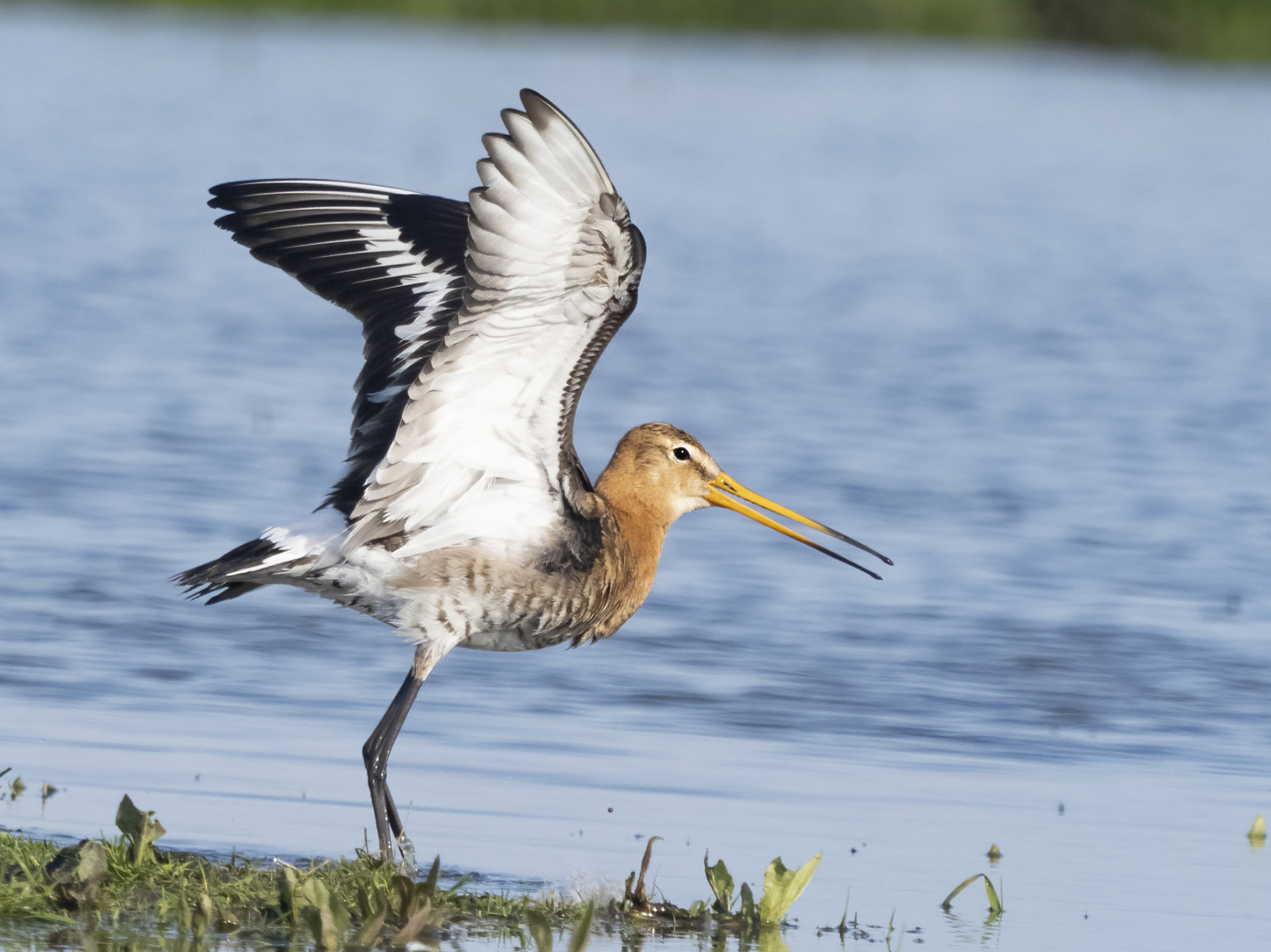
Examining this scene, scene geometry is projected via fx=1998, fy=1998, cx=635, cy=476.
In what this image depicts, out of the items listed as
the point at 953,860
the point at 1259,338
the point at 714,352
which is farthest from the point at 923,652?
the point at 1259,338

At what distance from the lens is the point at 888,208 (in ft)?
71.3

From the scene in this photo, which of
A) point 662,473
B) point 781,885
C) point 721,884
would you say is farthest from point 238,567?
point 781,885

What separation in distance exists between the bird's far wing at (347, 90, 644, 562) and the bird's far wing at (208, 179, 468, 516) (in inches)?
15.0

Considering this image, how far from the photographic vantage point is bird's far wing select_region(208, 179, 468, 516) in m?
5.80

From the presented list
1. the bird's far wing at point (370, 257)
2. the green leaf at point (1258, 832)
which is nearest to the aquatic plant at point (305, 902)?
the bird's far wing at point (370, 257)

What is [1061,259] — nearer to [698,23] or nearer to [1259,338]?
[1259,338]

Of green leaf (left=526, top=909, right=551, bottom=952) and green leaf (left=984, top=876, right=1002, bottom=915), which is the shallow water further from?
green leaf (left=526, top=909, right=551, bottom=952)

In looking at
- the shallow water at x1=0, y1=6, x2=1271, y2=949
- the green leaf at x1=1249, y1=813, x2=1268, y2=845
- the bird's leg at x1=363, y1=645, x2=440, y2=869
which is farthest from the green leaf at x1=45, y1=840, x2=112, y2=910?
the green leaf at x1=1249, y1=813, x2=1268, y2=845

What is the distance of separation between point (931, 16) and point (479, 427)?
3610cm

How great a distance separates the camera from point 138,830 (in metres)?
4.77

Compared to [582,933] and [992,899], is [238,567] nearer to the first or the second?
[582,933]

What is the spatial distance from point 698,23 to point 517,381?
36657mm

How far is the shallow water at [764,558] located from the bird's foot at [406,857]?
17 cm

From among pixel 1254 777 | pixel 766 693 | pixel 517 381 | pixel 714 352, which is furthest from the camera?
pixel 714 352
